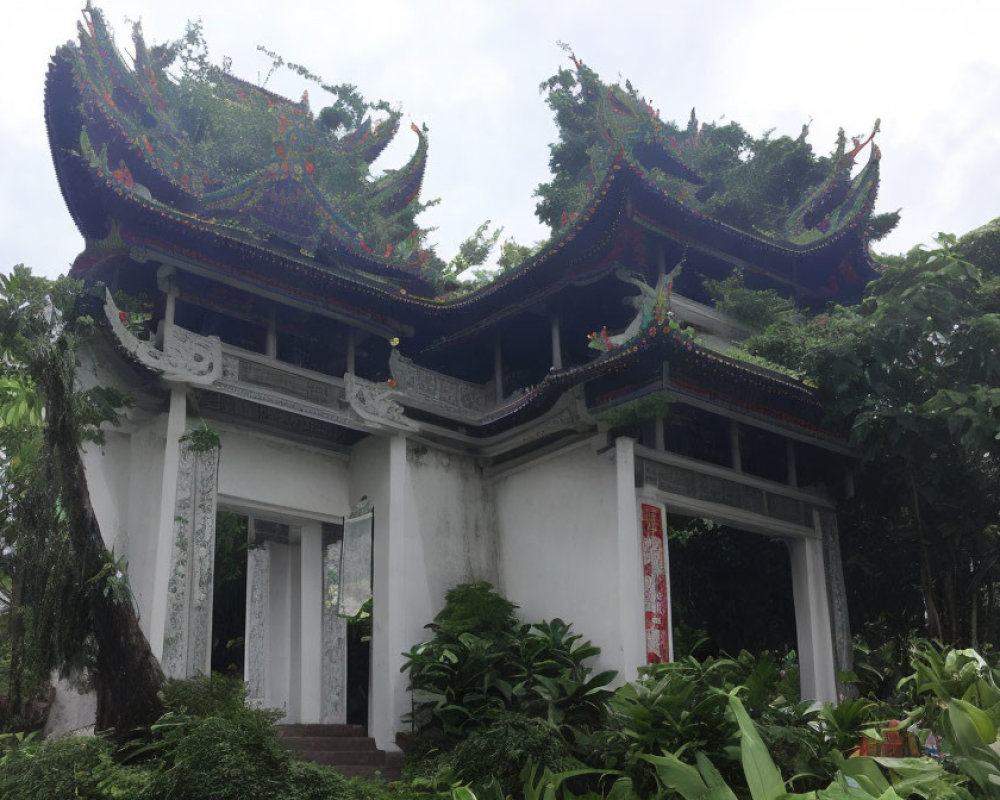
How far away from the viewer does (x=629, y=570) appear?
37.8ft

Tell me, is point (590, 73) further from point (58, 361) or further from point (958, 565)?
point (58, 361)

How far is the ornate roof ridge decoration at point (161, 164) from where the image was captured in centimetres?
1152

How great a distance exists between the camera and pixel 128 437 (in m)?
11.6

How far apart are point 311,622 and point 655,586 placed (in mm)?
4213

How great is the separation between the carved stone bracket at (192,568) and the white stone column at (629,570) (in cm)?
424

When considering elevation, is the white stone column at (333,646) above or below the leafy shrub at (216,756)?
above

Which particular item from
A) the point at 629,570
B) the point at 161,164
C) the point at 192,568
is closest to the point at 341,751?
the point at 192,568

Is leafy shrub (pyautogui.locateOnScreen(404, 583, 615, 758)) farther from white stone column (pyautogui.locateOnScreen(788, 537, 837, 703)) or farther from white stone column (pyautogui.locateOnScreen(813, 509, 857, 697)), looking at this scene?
white stone column (pyautogui.locateOnScreen(813, 509, 857, 697))

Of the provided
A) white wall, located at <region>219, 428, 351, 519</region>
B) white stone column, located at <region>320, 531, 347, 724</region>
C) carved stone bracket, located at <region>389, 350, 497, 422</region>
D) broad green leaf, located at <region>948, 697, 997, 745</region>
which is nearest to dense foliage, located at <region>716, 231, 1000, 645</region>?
carved stone bracket, located at <region>389, 350, 497, 422</region>

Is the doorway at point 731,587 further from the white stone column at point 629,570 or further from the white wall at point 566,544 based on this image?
the white stone column at point 629,570

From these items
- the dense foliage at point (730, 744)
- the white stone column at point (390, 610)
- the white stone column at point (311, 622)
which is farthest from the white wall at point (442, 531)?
the dense foliage at point (730, 744)

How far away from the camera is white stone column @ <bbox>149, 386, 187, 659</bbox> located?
10367 millimetres

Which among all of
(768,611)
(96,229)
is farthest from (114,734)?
(768,611)

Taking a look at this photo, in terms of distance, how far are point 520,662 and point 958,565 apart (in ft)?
18.5
